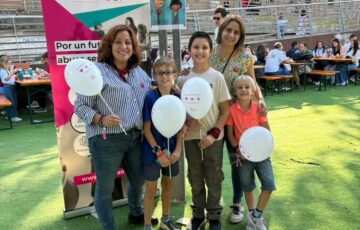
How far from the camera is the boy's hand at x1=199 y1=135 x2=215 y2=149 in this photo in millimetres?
2633

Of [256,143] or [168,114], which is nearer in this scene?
[168,114]

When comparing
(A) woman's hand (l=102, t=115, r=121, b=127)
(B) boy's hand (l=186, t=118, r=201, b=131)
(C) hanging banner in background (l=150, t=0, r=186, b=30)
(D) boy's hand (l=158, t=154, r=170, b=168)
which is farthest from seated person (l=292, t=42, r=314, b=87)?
(A) woman's hand (l=102, t=115, r=121, b=127)

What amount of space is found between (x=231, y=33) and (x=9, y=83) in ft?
19.7

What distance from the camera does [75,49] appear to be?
292 cm

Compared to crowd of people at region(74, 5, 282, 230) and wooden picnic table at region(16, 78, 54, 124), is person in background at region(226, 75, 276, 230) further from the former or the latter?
wooden picnic table at region(16, 78, 54, 124)

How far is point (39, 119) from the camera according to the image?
7410 mm

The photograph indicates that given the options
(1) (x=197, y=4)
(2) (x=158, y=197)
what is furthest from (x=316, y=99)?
(1) (x=197, y=4)

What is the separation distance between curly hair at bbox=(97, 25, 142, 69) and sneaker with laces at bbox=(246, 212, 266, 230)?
5.07ft

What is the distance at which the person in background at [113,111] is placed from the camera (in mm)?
2439

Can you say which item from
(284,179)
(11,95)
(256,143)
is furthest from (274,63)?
(256,143)

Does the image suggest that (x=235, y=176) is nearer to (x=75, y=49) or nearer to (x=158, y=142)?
(x=158, y=142)

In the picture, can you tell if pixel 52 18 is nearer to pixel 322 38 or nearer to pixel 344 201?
pixel 344 201

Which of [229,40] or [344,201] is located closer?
[229,40]

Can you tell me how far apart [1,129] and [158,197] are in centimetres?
430
